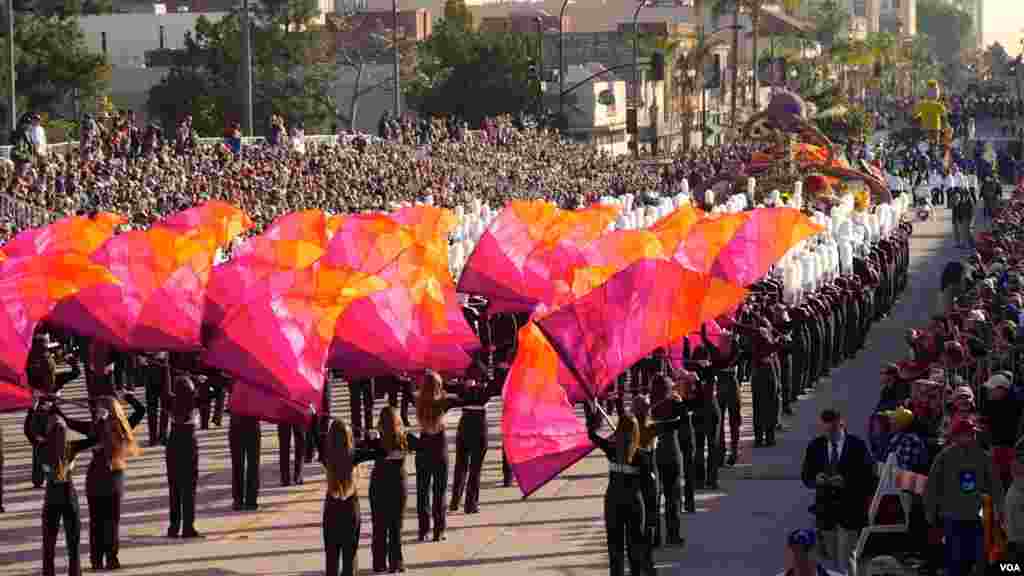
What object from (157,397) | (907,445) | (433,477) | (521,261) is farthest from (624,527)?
(521,261)

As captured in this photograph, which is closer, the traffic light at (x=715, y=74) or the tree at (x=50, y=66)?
the tree at (x=50, y=66)

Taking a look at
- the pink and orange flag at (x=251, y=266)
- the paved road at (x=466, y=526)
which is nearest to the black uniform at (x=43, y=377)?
the paved road at (x=466, y=526)

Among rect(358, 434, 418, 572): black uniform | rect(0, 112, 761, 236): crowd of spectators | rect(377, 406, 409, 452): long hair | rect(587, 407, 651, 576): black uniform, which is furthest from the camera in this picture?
rect(0, 112, 761, 236): crowd of spectators

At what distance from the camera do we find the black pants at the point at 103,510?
15734mm

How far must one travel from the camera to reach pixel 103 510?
627 inches

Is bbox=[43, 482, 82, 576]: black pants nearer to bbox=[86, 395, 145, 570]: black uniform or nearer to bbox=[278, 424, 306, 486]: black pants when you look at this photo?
bbox=[86, 395, 145, 570]: black uniform

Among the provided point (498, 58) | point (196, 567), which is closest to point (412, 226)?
point (196, 567)

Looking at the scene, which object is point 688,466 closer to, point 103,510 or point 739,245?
point 103,510

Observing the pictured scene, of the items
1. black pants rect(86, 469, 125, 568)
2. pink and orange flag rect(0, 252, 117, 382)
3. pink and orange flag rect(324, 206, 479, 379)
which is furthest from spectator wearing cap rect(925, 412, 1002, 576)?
pink and orange flag rect(0, 252, 117, 382)

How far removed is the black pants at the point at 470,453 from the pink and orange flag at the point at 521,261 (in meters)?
4.76

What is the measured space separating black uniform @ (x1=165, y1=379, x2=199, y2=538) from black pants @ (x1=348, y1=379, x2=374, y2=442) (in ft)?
7.24

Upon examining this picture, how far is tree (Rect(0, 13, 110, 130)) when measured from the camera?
61375mm

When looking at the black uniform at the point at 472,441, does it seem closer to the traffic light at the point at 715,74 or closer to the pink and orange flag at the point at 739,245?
the pink and orange flag at the point at 739,245

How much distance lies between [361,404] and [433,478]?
5207mm
